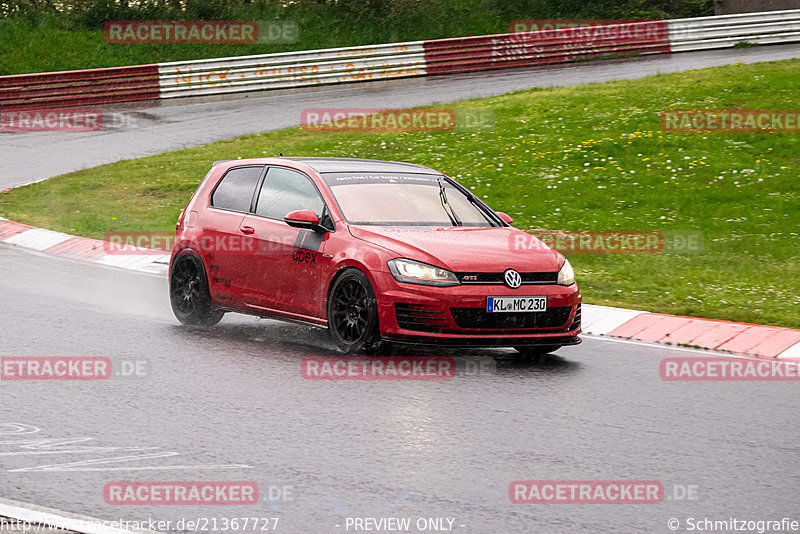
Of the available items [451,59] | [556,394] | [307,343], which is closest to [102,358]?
[307,343]

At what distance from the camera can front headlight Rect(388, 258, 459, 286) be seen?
874 cm

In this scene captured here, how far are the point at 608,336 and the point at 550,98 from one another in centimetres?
1449

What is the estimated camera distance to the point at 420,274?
879cm

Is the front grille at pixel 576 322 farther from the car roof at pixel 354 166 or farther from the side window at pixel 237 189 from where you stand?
the side window at pixel 237 189

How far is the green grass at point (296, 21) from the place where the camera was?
31.6m

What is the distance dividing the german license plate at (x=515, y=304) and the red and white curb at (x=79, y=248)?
6.40 m

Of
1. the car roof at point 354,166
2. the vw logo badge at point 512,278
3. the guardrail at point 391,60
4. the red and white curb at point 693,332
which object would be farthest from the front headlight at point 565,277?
the guardrail at point 391,60

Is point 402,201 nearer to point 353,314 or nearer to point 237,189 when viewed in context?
point 353,314

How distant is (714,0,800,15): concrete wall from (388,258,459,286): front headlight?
2942cm

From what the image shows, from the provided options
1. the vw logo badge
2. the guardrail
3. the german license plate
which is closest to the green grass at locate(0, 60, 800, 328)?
the german license plate

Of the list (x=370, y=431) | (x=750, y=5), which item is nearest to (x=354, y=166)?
(x=370, y=431)

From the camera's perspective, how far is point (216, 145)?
2325 cm

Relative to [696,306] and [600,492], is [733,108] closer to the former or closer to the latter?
[696,306]

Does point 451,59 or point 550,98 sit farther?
point 451,59
